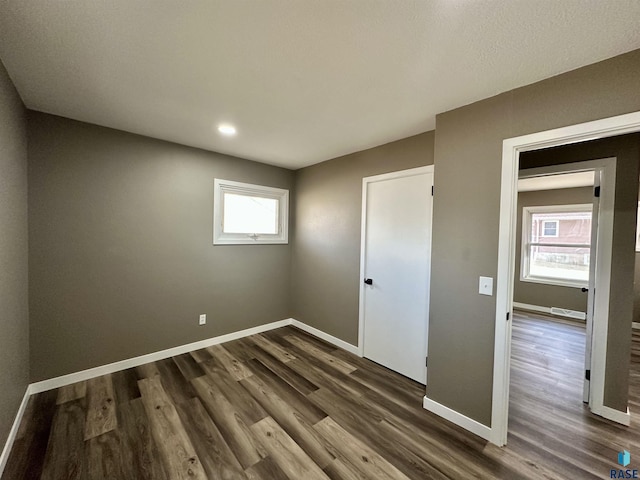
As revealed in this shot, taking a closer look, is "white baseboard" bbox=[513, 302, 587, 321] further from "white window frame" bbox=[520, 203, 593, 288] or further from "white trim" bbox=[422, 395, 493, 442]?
"white trim" bbox=[422, 395, 493, 442]

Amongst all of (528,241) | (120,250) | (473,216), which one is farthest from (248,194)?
(528,241)

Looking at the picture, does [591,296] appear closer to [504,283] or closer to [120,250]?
[504,283]

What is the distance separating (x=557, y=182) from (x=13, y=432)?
24.4 feet

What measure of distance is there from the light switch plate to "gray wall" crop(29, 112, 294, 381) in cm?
283

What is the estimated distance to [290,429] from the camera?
73.7 inches

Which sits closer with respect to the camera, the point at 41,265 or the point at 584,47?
the point at 584,47

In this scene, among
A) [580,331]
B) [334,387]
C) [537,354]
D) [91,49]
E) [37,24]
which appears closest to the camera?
[37,24]

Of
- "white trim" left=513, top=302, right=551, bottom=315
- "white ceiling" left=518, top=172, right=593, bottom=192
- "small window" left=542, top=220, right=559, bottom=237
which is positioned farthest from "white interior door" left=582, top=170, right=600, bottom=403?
"small window" left=542, top=220, right=559, bottom=237

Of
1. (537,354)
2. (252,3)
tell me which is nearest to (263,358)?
(252,3)

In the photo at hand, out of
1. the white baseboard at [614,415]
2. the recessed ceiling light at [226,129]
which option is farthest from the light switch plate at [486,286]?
the recessed ceiling light at [226,129]

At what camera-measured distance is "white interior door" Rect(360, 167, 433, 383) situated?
251cm

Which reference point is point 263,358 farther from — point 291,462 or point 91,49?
point 91,49

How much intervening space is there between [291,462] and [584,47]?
294cm

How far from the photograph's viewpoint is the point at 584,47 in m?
1.32
